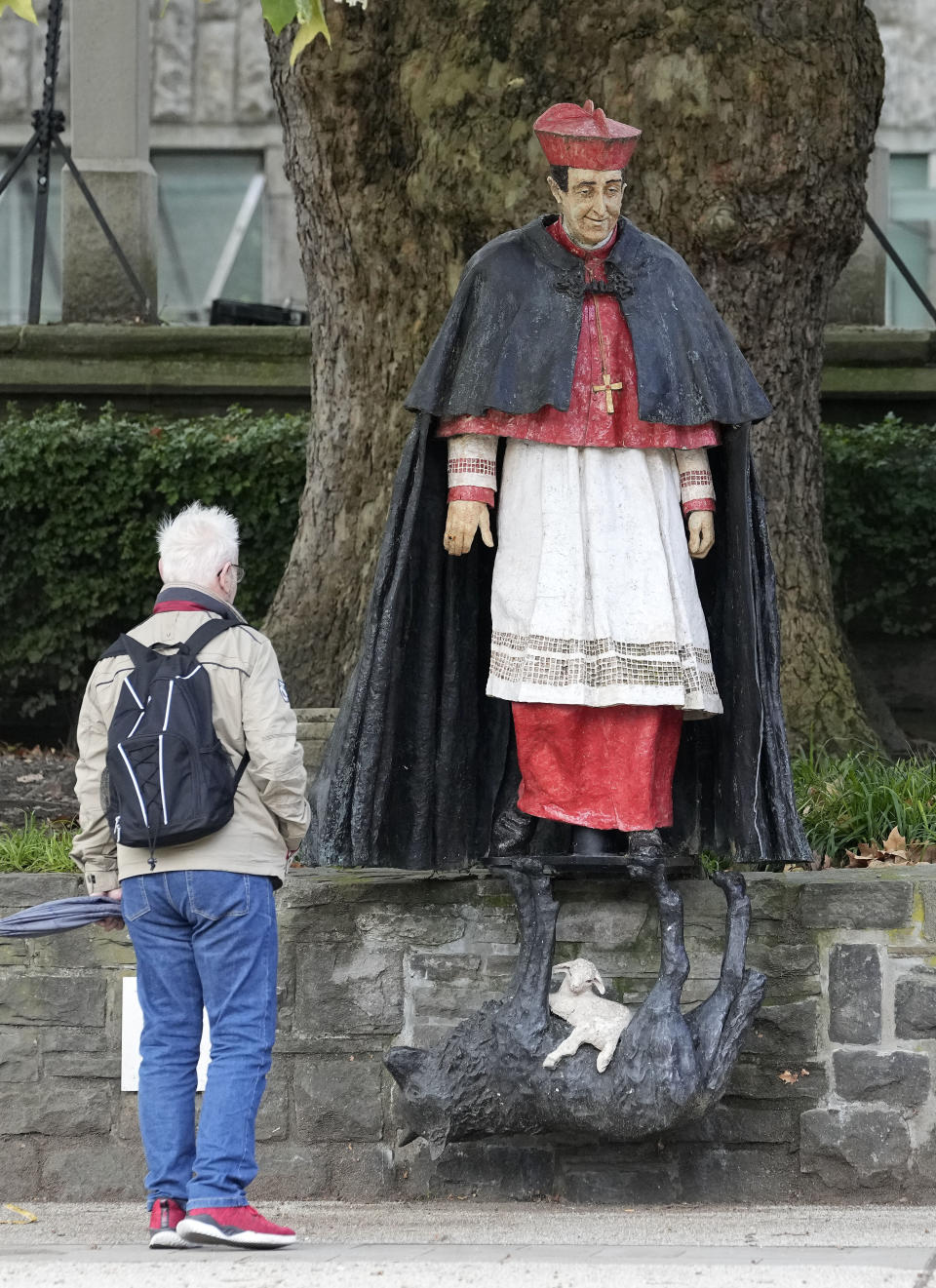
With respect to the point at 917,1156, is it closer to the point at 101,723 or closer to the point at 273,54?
the point at 101,723

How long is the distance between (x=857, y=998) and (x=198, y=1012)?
195cm

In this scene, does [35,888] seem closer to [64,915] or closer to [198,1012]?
[64,915]

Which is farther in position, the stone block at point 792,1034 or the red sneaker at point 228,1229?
the stone block at point 792,1034

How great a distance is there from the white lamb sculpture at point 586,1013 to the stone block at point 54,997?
A: 55.3 inches

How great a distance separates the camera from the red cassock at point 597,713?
5.03 metres

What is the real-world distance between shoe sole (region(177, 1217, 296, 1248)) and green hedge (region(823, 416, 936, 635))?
220 inches

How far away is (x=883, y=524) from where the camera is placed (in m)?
9.23

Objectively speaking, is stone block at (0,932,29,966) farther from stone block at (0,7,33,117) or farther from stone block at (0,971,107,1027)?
stone block at (0,7,33,117)

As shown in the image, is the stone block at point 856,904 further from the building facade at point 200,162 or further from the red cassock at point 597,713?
the building facade at point 200,162

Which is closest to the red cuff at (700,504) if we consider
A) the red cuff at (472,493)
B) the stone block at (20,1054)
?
the red cuff at (472,493)

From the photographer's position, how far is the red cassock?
5.03 metres

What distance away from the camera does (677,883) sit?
534 cm

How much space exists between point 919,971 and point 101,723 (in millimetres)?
2402

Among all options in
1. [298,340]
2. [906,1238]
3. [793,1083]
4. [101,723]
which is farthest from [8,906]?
[298,340]
